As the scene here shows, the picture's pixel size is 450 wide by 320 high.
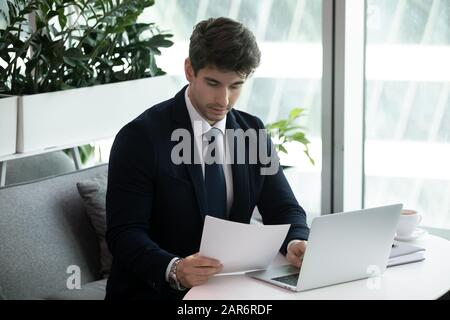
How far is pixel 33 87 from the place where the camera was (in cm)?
324

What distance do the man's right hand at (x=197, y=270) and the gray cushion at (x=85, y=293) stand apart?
2.72 feet

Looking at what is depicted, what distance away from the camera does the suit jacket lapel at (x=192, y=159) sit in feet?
7.59

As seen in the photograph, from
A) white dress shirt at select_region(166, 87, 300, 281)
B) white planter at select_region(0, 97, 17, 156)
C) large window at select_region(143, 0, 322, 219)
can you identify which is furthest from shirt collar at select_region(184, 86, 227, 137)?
large window at select_region(143, 0, 322, 219)

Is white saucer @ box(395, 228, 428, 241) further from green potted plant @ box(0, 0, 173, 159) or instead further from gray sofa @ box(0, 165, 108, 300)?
green potted plant @ box(0, 0, 173, 159)

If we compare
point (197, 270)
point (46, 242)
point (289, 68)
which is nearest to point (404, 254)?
point (197, 270)

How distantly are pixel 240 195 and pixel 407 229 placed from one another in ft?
1.69

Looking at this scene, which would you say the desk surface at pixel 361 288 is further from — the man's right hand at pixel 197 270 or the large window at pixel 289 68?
the large window at pixel 289 68

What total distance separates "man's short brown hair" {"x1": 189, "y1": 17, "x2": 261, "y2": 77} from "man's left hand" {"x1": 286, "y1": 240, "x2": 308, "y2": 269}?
19.4 inches

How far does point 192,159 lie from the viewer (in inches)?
92.2

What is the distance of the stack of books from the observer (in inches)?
87.7

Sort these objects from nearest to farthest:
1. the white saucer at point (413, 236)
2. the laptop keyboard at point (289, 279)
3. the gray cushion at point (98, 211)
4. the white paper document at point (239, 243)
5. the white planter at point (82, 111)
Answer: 1. the white paper document at point (239, 243)
2. the laptop keyboard at point (289, 279)
3. the white saucer at point (413, 236)
4. the gray cushion at point (98, 211)
5. the white planter at point (82, 111)

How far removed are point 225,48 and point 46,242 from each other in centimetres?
105

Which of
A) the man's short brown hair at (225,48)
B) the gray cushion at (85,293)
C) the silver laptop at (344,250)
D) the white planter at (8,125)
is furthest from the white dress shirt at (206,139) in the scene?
the white planter at (8,125)
